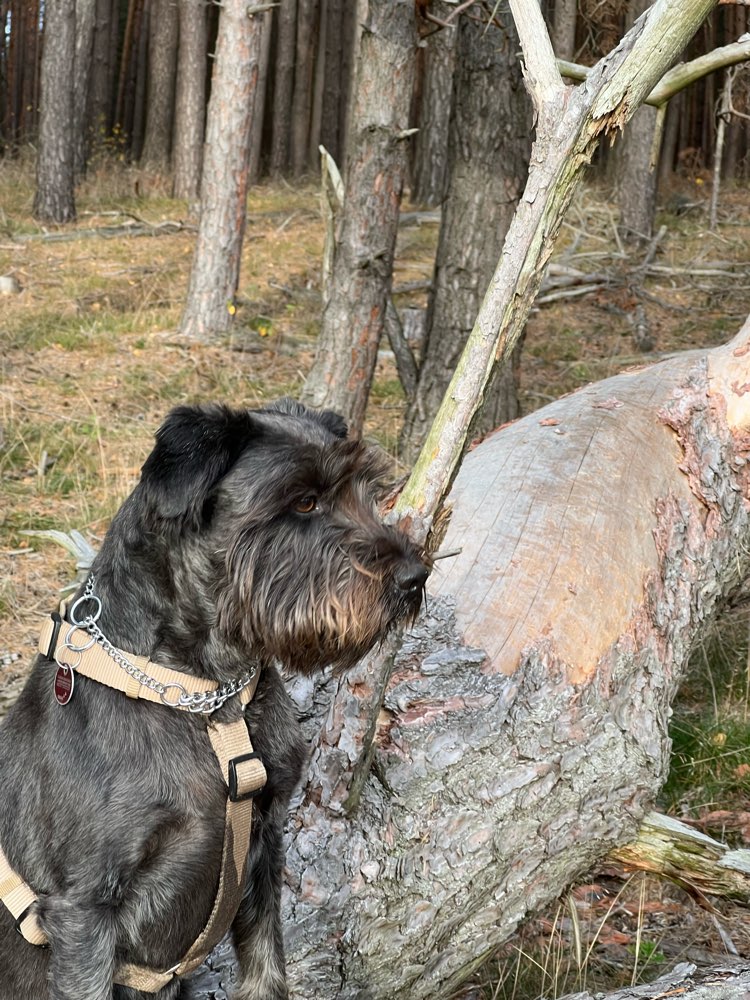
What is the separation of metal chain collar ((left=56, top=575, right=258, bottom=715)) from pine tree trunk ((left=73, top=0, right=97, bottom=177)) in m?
16.0

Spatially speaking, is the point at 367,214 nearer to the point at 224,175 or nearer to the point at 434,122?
the point at 224,175

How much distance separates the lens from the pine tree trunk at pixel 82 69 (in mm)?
18297

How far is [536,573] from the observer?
406 centimetres

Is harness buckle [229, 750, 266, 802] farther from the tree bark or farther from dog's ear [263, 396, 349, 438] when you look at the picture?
the tree bark

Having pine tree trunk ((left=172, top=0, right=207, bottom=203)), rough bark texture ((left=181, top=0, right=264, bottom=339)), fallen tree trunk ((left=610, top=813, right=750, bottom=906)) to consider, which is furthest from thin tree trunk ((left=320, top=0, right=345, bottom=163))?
fallen tree trunk ((left=610, top=813, right=750, bottom=906))

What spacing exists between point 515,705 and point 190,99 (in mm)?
14934

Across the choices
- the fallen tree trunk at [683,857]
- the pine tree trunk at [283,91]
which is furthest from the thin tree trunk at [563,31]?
the fallen tree trunk at [683,857]

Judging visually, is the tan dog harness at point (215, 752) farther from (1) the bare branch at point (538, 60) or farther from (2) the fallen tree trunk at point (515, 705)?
(1) the bare branch at point (538, 60)

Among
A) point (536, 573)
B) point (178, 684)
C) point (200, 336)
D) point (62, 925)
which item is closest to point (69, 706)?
point (178, 684)

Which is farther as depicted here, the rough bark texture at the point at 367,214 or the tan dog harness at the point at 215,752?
the rough bark texture at the point at 367,214

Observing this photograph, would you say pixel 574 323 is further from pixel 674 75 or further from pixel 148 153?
pixel 148 153

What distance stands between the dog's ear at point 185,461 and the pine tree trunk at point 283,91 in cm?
1974

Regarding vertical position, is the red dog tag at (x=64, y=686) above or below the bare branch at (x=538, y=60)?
below

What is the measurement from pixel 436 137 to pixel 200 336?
25.1 ft
